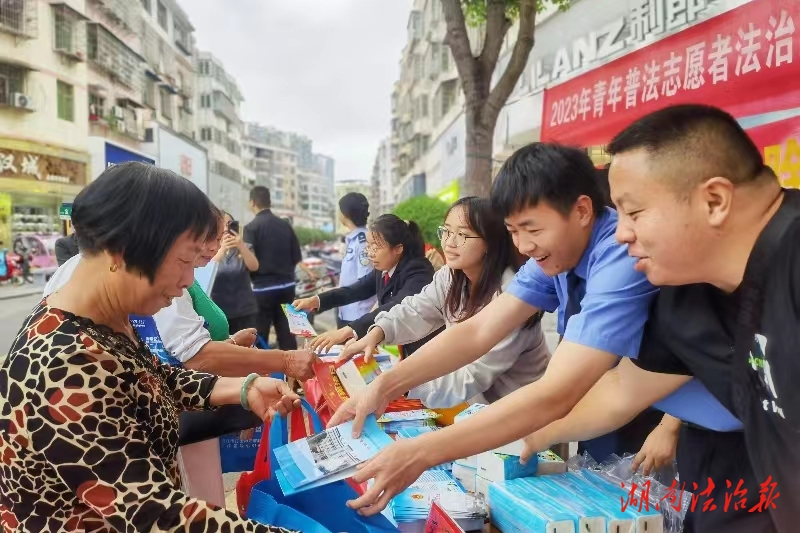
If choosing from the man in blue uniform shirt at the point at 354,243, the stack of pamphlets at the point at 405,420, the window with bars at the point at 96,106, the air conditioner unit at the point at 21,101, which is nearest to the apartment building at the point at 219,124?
the window with bars at the point at 96,106

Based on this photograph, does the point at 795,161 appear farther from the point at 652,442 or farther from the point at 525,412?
the point at 525,412

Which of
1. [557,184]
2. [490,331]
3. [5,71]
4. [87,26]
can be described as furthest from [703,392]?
[87,26]

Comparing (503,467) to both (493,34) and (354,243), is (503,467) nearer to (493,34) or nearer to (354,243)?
(354,243)

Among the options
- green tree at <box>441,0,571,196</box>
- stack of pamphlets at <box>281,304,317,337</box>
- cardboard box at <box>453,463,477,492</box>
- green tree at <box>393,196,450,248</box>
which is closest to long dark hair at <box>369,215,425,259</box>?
stack of pamphlets at <box>281,304,317,337</box>

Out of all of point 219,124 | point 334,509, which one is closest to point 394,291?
point 334,509

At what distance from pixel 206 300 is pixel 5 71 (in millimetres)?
19518

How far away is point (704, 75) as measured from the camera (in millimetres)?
3238

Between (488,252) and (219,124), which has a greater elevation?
(219,124)

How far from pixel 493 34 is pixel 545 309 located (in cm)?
391

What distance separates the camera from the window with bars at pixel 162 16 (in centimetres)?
2794

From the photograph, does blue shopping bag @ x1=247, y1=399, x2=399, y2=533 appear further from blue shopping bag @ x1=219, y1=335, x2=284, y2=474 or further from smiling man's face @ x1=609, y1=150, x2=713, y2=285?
blue shopping bag @ x1=219, y1=335, x2=284, y2=474

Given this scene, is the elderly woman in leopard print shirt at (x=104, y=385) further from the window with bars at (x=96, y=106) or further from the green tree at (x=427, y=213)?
the window with bars at (x=96, y=106)

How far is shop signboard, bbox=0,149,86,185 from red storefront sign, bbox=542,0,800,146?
18047 mm

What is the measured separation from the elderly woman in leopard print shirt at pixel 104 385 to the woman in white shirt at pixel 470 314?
103 centimetres
